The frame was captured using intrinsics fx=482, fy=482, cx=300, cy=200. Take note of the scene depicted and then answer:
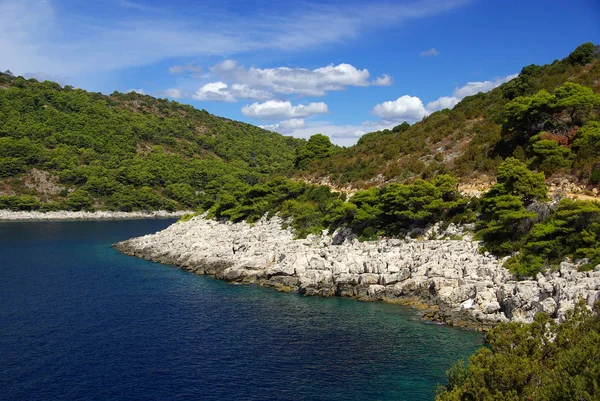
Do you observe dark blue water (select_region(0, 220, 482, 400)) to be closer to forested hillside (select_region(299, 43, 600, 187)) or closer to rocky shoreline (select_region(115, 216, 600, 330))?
rocky shoreline (select_region(115, 216, 600, 330))

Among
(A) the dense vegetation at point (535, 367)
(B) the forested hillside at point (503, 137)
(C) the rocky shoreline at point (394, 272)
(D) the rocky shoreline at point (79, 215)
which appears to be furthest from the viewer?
(D) the rocky shoreline at point (79, 215)

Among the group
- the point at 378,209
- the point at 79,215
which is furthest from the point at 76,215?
the point at 378,209

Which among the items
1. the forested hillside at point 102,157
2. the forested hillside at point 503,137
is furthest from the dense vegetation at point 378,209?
the forested hillside at point 102,157

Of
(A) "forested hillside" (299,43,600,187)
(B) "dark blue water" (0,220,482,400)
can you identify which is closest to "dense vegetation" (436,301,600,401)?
(B) "dark blue water" (0,220,482,400)

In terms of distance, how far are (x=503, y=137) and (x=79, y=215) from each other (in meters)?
108

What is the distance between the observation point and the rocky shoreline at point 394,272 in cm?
3092

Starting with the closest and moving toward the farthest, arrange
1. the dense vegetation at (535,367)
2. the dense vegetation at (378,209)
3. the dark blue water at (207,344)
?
the dense vegetation at (535,367) < the dark blue water at (207,344) < the dense vegetation at (378,209)

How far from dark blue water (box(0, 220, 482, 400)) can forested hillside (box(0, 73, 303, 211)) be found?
217ft

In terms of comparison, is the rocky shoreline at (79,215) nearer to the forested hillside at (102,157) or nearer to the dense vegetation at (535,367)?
the forested hillside at (102,157)

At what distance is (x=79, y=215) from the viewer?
127 metres

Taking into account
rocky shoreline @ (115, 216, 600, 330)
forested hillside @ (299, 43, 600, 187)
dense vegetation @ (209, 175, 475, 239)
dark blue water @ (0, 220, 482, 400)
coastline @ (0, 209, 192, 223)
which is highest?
forested hillside @ (299, 43, 600, 187)

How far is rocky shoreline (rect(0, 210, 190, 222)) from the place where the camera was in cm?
11981

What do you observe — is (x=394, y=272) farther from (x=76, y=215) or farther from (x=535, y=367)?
(x=76, y=215)

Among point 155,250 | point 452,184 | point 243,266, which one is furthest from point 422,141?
point 155,250
